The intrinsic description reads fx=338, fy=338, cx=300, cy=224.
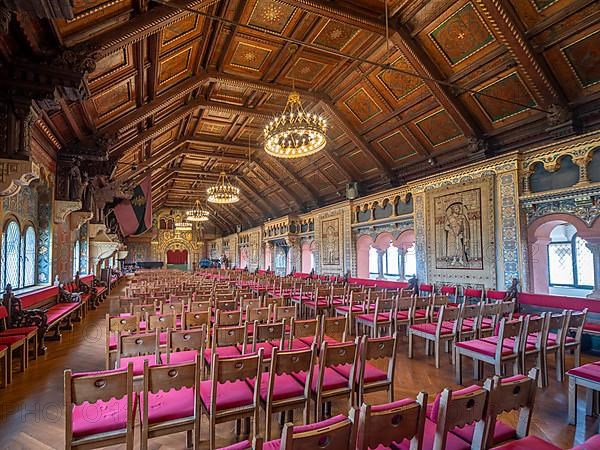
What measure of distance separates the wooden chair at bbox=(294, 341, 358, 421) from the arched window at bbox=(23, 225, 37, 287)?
654cm

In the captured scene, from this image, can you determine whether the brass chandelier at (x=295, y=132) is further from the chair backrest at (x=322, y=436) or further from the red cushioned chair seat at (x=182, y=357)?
the chair backrest at (x=322, y=436)

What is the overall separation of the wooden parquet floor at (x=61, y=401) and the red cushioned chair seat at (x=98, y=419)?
0.69 meters

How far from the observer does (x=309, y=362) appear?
8.92 feet

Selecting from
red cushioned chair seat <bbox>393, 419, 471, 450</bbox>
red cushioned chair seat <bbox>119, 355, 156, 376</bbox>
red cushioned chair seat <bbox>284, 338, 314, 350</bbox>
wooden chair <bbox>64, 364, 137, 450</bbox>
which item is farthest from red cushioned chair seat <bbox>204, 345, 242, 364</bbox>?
red cushioned chair seat <bbox>393, 419, 471, 450</bbox>

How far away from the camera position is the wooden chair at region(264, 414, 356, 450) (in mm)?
1317

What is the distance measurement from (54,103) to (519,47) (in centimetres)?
765

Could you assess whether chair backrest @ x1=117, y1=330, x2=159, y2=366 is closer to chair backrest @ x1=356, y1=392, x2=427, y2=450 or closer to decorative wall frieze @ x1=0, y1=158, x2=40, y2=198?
chair backrest @ x1=356, y1=392, x2=427, y2=450

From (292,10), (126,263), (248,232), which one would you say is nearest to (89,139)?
(292,10)

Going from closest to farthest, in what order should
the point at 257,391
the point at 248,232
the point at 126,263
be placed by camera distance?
the point at 257,391 → the point at 248,232 → the point at 126,263

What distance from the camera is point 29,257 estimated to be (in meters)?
6.91

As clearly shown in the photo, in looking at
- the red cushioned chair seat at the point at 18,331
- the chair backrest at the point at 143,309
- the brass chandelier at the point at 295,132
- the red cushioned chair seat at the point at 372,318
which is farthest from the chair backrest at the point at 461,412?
the brass chandelier at the point at 295,132

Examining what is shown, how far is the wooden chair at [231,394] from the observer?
7.76 feet

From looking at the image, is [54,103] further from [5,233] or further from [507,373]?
[507,373]

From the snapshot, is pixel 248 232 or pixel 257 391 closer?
pixel 257 391
